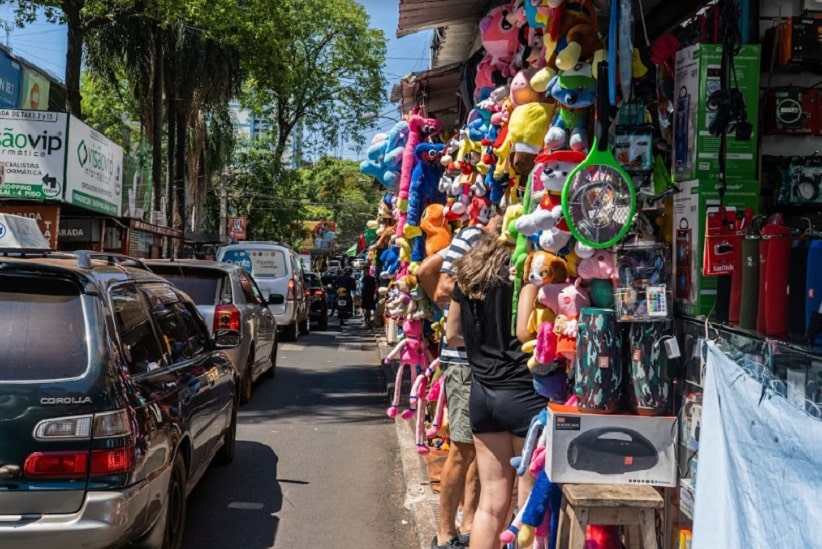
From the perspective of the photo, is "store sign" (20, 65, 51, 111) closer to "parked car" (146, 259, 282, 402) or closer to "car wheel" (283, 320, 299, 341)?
"car wheel" (283, 320, 299, 341)

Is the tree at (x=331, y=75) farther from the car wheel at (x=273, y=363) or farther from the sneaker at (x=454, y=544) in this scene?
the sneaker at (x=454, y=544)

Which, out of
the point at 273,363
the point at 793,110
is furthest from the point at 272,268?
the point at 793,110

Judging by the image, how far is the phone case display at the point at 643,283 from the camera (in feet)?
11.5

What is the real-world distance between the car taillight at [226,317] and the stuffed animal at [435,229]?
366 cm

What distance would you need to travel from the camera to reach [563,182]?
13.0 feet

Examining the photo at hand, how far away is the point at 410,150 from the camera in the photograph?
761 cm

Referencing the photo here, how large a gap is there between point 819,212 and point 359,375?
11089mm

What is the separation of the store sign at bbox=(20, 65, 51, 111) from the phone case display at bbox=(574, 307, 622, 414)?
18.9 meters

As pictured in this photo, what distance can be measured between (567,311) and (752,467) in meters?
1.30

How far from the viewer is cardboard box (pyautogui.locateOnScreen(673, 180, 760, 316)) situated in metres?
3.49

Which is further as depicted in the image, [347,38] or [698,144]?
[347,38]

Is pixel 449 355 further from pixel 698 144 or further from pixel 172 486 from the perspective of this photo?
pixel 698 144

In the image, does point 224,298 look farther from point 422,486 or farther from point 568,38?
point 568,38

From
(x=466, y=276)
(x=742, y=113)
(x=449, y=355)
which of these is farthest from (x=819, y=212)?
(x=449, y=355)
